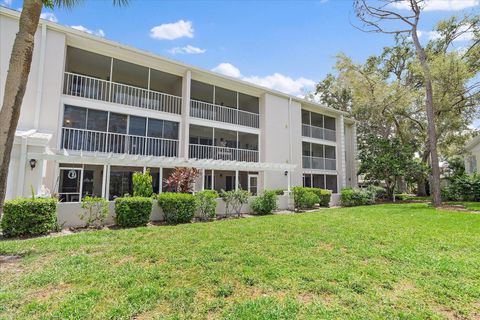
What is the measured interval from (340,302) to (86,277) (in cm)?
404

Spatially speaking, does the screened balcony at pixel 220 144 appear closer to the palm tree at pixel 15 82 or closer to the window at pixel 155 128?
the window at pixel 155 128

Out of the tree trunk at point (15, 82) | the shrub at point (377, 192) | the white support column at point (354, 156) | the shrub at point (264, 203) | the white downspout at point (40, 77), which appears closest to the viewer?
the tree trunk at point (15, 82)

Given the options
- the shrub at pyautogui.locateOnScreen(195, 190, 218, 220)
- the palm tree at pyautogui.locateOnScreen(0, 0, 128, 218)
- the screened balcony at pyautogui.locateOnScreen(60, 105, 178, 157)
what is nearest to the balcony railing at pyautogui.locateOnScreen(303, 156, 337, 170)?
the screened balcony at pyautogui.locateOnScreen(60, 105, 178, 157)

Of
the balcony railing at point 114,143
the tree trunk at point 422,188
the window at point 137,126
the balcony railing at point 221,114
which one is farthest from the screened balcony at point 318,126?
the window at point 137,126

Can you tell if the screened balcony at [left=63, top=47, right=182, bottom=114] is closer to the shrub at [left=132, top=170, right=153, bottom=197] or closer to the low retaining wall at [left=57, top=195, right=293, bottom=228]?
the shrub at [left=132, top=170, right=153, bottom=197]

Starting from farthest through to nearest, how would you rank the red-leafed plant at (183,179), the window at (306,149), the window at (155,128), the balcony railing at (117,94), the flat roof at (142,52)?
the window at (306,149), the window at (155,128), the balcony railing at (117,94), the red-leafed plant at (183,179), the flat roof at (142,52)

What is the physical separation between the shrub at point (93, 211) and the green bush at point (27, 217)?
1.12 meters

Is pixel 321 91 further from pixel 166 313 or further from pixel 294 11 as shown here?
pixel 166 313

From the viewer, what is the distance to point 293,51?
16.2 metres

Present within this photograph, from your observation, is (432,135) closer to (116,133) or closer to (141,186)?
(141,186)

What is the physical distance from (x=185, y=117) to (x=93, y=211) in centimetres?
723

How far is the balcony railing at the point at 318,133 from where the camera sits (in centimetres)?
2069

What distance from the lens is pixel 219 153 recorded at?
16.3 meters

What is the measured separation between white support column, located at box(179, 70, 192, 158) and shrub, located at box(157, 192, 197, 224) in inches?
174
